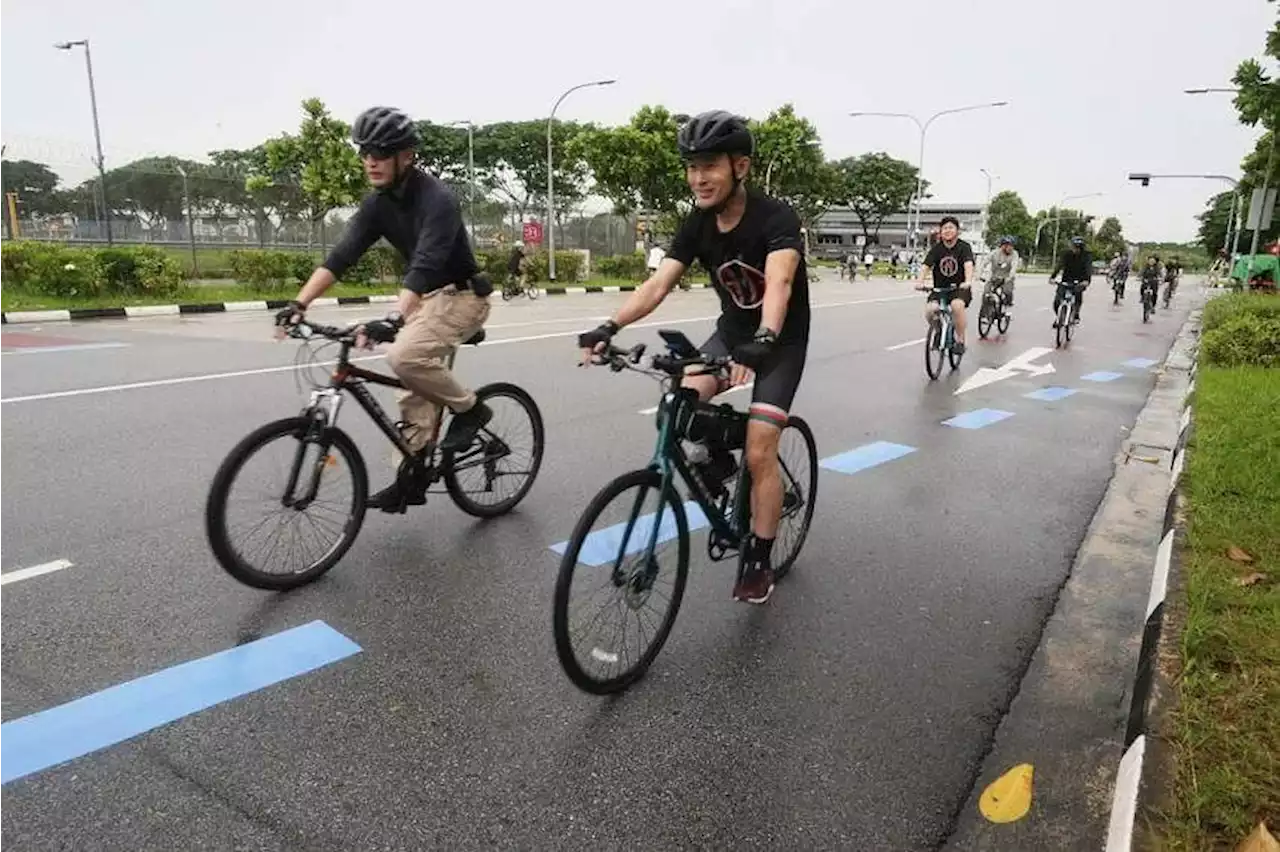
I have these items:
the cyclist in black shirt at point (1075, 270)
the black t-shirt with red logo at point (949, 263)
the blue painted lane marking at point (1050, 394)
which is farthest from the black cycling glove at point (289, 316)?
the cyclist in black shirt at point (1075, 270)

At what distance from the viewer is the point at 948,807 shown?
2.51 m

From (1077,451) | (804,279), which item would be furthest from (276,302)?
(804,279)

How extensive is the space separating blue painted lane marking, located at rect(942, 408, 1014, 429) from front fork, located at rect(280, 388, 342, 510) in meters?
5.34

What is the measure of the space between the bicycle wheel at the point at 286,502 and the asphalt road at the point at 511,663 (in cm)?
13

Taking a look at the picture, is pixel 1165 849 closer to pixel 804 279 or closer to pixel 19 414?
pixel 804 279

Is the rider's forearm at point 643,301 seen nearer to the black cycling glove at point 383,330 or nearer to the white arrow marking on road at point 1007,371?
the black cycling glove at point 383,330

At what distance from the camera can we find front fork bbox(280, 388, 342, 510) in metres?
3.75

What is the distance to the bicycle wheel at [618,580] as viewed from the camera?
2.86 meters

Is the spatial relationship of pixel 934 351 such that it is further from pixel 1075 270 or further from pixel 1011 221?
pixel 1011 221

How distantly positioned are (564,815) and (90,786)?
1244 millimetres

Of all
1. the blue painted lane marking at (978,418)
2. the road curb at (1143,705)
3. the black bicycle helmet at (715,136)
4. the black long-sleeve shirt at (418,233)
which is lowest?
the blue painted lane marking at (978,418)

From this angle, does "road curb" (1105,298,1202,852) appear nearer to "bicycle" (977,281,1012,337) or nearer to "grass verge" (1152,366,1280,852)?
"grass verge" (1152,366,1280,852)

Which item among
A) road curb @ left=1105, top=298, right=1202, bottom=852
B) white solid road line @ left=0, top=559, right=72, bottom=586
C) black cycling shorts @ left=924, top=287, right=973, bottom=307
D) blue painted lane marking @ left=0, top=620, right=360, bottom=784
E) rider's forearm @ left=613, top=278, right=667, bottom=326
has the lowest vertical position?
blue painted lane marking @ left=0, top=620, right=360, bottom=784

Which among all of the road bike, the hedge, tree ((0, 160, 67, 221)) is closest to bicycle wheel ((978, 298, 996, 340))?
the road bike
